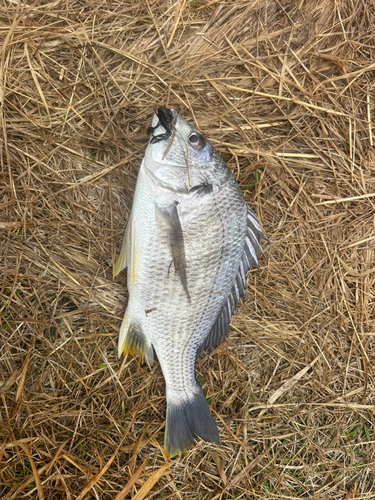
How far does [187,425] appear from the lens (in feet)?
6.81

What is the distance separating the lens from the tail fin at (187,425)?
2.07 metres

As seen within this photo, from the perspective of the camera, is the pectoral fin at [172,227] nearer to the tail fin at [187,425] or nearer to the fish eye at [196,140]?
the fish eye at [196,140]

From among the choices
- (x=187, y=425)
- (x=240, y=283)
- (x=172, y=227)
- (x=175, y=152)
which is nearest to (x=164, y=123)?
(x=175, y=152)

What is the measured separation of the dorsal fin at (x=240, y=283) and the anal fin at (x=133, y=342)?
1.16ft

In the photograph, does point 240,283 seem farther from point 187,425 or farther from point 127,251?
point 187,425

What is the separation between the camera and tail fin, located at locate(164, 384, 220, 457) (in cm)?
207

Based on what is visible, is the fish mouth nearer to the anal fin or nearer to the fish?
the fish

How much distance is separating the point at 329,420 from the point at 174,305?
1.60 metres

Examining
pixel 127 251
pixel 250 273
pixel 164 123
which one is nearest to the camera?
pixel 164 123

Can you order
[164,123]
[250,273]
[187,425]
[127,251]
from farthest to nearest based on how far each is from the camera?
[250,273] < [187,425] < [127,251] < [164,123]

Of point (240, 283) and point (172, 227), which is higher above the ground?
point (172, 227)

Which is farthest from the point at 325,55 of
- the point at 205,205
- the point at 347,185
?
the point at 205,205

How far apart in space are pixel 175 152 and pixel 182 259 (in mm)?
631

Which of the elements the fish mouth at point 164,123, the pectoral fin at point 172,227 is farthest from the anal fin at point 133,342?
the fish mouth at point 164,123
